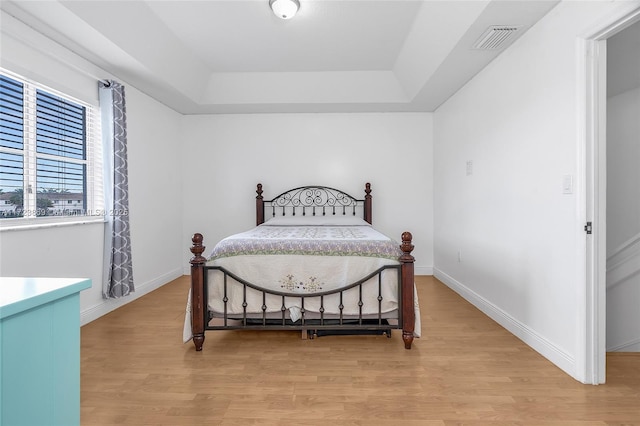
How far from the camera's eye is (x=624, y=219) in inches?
93.0

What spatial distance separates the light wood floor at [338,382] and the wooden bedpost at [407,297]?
0.12m

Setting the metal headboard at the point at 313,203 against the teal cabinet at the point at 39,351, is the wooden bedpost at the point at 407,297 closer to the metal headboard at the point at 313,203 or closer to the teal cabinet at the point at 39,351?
the teal cabinet at the point at 39,351

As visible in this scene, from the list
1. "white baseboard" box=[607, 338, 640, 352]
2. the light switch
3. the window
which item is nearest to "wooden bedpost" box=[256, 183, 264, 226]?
the window

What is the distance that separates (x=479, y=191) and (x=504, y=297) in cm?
101

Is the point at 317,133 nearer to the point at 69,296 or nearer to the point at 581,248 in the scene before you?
the point at 581,248

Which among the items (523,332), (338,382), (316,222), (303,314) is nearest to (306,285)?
(303,314)

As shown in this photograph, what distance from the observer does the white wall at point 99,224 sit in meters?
2.27

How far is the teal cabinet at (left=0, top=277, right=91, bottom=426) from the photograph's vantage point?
0.64 m

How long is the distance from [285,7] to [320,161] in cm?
221

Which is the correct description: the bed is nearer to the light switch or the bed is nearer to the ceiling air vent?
the light switch

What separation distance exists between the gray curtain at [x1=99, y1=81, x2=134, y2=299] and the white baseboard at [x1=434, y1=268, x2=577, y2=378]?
3217 millimetres

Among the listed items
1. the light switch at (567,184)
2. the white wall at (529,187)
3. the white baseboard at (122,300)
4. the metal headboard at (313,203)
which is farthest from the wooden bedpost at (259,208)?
the light switch at (567,184)

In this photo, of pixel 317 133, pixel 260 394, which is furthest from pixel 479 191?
pixel 260 394

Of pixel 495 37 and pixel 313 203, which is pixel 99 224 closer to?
pixel 313 203
